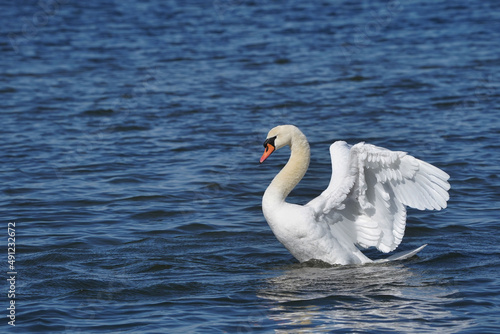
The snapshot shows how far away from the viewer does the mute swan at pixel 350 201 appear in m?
8.70

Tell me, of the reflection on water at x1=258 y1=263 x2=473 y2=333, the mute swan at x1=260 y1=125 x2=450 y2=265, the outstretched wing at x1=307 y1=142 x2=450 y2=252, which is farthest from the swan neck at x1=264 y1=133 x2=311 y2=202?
the reflection on water at x1=258 y1=263 x2=473 y2=333

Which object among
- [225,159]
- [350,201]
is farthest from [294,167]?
[225,159]

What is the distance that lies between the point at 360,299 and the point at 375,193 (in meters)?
1.44

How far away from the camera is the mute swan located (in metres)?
8.70

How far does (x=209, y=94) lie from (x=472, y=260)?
1000cm

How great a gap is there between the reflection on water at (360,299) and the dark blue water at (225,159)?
0.03 m

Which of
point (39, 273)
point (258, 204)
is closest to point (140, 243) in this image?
point (39, 273)

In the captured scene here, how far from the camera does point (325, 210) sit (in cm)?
891

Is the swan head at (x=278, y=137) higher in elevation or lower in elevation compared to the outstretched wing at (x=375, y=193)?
higher

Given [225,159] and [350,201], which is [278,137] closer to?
[350,201]

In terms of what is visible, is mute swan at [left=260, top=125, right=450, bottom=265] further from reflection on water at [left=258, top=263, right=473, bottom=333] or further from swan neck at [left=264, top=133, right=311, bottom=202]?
reflection on water at [left=258, top=263, right=473, bottom=333]

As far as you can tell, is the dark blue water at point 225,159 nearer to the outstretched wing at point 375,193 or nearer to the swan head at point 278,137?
the outstretched wing at point 375,193

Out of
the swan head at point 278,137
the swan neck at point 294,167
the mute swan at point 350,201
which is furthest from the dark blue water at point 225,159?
the swan head at point 278,137

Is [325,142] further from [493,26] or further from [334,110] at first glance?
[493,26]
